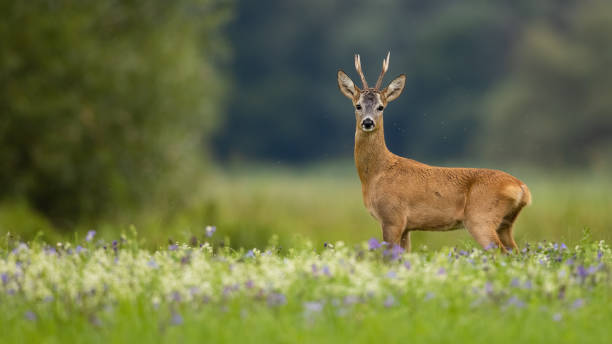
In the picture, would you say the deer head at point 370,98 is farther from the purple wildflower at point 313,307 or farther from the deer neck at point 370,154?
the purple wildflower at point 313,307

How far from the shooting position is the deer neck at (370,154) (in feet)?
24.9

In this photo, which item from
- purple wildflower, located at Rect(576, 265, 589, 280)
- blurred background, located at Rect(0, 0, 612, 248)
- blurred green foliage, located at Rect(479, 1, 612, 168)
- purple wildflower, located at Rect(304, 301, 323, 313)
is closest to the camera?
purple wildflower, located at Rect(304, 301, 323, 313)

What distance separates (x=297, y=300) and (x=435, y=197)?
2687 mm

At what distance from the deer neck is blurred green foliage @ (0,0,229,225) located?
737 cm

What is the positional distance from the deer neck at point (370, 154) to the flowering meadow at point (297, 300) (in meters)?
1.67

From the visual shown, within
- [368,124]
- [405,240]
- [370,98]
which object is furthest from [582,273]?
[370,98]

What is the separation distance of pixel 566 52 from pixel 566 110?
321 centimetres

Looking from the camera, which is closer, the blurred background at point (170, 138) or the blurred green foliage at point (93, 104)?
the blurred background at point (170, 138)

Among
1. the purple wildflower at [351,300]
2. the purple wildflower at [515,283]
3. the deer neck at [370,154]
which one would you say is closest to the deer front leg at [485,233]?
the deer neck at [370,154]

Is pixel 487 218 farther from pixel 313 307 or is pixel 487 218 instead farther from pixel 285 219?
pixel 285 219

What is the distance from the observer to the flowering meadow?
14.3ft

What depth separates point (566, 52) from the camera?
1598 inches

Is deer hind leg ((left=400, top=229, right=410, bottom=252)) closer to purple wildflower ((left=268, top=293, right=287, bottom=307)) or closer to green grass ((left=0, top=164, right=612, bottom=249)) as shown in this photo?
green grass ((left=0, top=164, right=612, bottom=249))

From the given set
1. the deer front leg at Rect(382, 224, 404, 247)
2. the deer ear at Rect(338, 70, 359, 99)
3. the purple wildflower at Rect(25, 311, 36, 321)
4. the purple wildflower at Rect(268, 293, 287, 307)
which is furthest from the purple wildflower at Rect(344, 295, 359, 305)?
the deer ear at Rect(338, 70, 359, 99)
